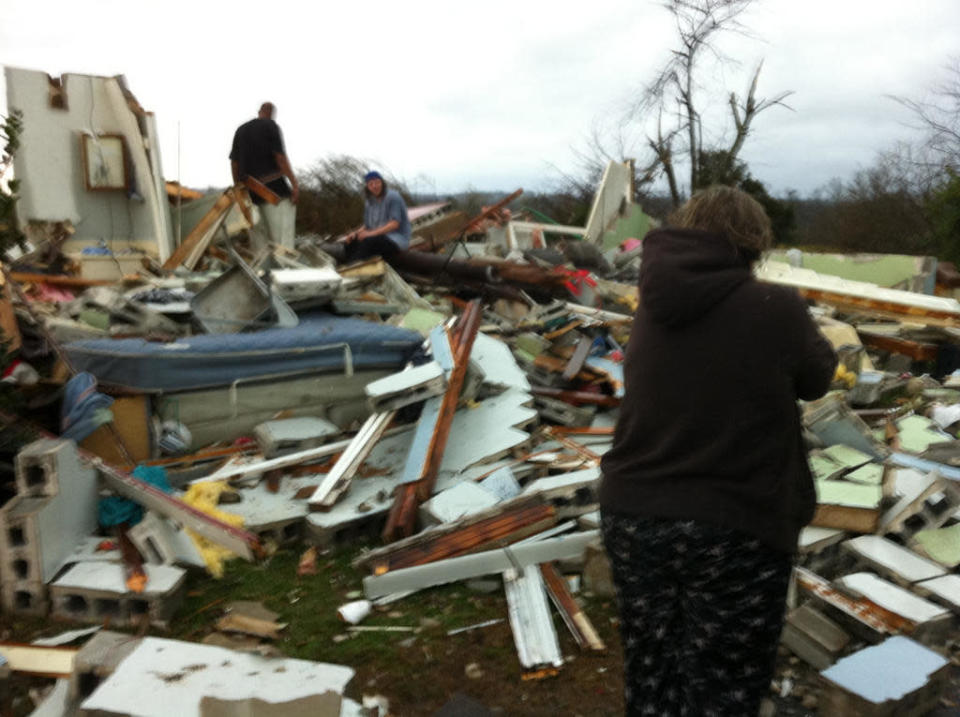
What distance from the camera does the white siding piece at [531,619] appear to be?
303 centimetres

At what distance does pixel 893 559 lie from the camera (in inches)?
→ 141

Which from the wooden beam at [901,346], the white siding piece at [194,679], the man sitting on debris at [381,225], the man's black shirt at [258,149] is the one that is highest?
the man's black shirt at [258,149]

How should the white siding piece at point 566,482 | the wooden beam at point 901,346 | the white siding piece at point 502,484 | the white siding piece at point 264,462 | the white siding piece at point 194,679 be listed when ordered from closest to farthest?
the white siding piece at point 194,679, the white siding piece at point 566,482, the white siding piece at point 502,484, the white siding piece at point 264,462, the wooden beam at point 901,346

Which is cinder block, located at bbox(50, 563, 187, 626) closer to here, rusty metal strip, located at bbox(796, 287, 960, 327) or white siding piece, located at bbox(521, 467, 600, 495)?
white siding piece, located at bbox(521, 467, 600, 495)

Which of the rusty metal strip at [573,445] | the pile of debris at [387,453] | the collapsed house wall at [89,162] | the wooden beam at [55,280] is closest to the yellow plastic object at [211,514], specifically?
the pile of debris at [387,453]

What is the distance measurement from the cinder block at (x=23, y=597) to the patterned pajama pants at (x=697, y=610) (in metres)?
2.69

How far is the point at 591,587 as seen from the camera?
3.52 m

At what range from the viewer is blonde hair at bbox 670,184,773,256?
6.01 feet

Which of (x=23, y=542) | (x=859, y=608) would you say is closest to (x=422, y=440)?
(x=23, y=542)

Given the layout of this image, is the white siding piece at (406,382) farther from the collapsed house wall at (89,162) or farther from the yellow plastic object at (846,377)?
the collapsed house wall at (89,162)

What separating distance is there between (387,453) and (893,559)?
290cm

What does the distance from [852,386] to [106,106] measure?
31.9 ft

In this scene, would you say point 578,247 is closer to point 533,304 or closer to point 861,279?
point 533,304

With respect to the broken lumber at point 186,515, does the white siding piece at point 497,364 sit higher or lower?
higher
